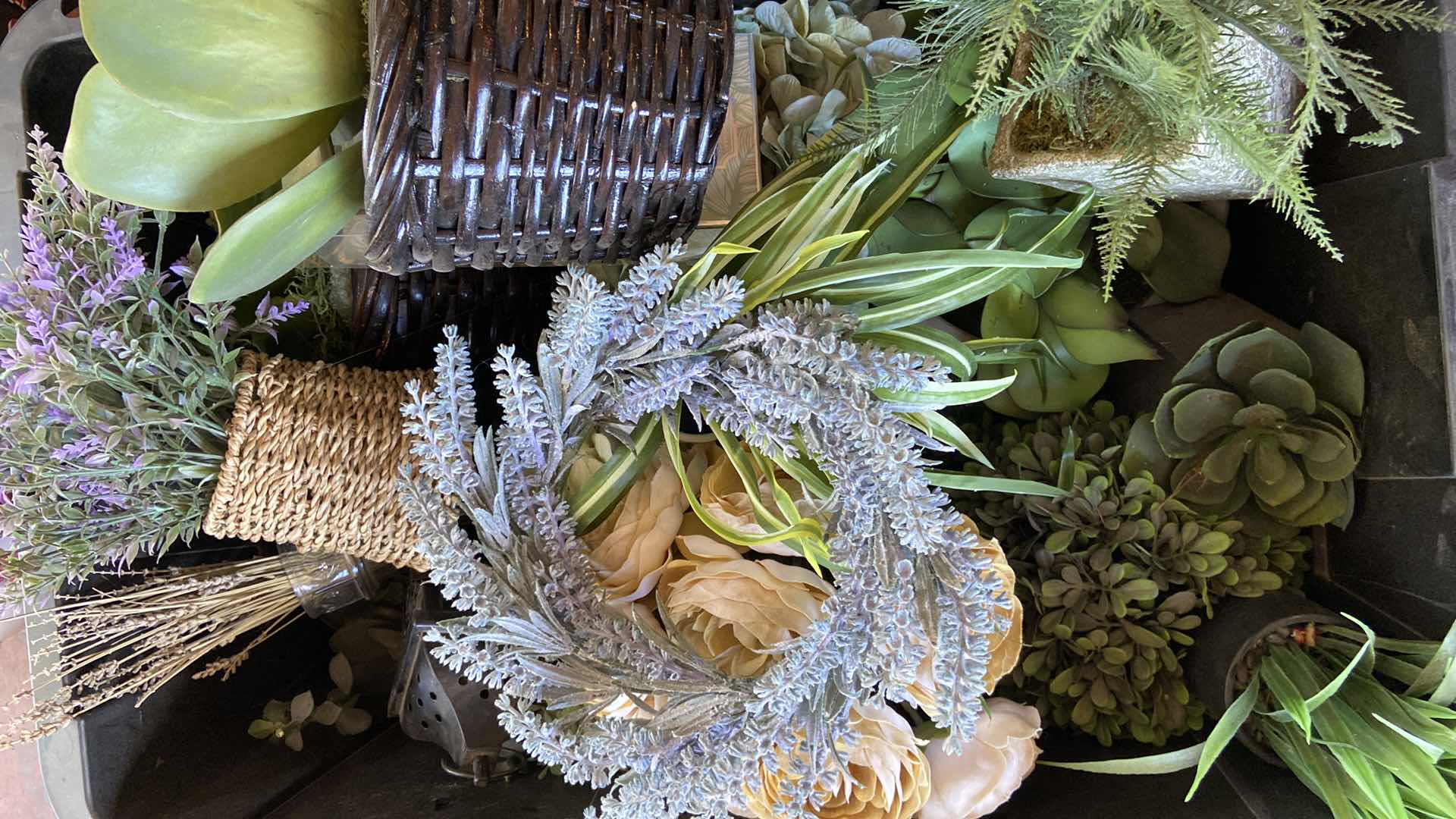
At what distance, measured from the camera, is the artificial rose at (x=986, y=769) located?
2.03 feet

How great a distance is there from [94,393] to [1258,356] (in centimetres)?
90

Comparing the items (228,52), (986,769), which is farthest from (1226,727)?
(228,52)

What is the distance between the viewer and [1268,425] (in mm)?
674

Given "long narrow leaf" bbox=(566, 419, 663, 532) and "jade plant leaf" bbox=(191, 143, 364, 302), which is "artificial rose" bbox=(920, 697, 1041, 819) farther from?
"jade plant leaf" bbox=(191, 143, 364, 302)

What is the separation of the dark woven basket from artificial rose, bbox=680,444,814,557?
189 millimetres

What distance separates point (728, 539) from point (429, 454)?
0.69ft

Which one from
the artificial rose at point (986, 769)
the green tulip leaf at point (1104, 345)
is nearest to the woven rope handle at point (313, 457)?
the artificial rose at point (986, 769)

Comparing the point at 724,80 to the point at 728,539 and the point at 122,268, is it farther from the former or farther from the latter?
the point at 122,268

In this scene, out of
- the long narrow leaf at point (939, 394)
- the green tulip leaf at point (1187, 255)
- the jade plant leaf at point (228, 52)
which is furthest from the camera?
the green tulip leaf at point (1187, 255)

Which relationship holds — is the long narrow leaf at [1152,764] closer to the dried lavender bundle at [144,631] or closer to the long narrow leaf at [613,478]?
the long narrow leaf at [613,478]

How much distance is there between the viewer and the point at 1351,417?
2.19 feet

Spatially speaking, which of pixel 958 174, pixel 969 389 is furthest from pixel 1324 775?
pixel 958 174

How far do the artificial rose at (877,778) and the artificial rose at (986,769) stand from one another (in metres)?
0.04

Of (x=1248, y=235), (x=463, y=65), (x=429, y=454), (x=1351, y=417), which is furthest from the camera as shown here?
(x=1248, y=235)
